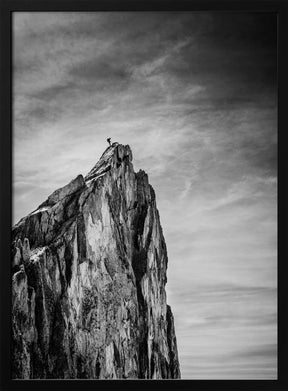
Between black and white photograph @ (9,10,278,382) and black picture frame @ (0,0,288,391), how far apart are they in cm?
3

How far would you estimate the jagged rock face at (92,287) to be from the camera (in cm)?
261

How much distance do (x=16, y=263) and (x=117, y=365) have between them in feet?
1.97

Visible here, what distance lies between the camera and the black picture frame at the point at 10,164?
8.55ft

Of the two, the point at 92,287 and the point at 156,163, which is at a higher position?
the point at 156,163

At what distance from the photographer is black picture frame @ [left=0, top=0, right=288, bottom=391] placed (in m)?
2.61

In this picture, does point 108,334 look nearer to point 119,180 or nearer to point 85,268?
point 85,268

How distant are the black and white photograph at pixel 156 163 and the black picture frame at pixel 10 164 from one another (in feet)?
0.09

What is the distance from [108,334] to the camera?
103 inches

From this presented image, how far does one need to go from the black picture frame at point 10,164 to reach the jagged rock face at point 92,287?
0.13 ft

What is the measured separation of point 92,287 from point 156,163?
59 cm

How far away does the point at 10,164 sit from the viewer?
2.66m

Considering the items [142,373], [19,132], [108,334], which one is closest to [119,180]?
[19,132]

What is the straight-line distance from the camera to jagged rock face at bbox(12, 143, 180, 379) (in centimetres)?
261

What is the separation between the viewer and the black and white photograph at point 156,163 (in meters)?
2.65
